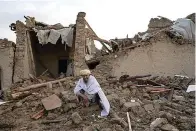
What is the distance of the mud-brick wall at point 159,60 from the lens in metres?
13.1

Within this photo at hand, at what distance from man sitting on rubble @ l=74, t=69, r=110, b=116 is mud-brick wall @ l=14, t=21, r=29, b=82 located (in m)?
6.56

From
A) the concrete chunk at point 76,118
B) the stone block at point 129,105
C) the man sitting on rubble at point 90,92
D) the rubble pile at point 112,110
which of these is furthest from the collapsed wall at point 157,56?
the concrete chunk at point 76,118

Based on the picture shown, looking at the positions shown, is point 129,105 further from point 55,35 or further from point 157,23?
point 157,23

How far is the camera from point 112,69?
1290 cm

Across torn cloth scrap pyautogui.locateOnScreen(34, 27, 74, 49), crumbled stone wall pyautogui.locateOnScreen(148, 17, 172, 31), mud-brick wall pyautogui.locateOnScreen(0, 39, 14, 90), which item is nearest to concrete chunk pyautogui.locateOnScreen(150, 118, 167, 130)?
torn cloth scrap pyautogui.locateOnScreen(34, 27, 74, 49)

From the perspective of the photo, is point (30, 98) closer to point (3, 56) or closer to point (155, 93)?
point (155, 93)

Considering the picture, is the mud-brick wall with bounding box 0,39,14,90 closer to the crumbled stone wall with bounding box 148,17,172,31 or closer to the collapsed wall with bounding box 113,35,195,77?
A: the collapsed wall with bounding box 113,35,195,77

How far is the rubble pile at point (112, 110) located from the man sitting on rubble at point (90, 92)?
0.16 meters

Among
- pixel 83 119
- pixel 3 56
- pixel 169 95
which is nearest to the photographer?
pixel 83 119

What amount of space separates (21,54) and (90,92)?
6.98 meters

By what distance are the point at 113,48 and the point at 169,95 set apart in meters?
4.89

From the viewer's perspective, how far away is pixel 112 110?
7.68 m

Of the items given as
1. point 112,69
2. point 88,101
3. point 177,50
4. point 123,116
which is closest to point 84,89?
point 88,101

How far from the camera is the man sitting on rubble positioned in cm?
746
